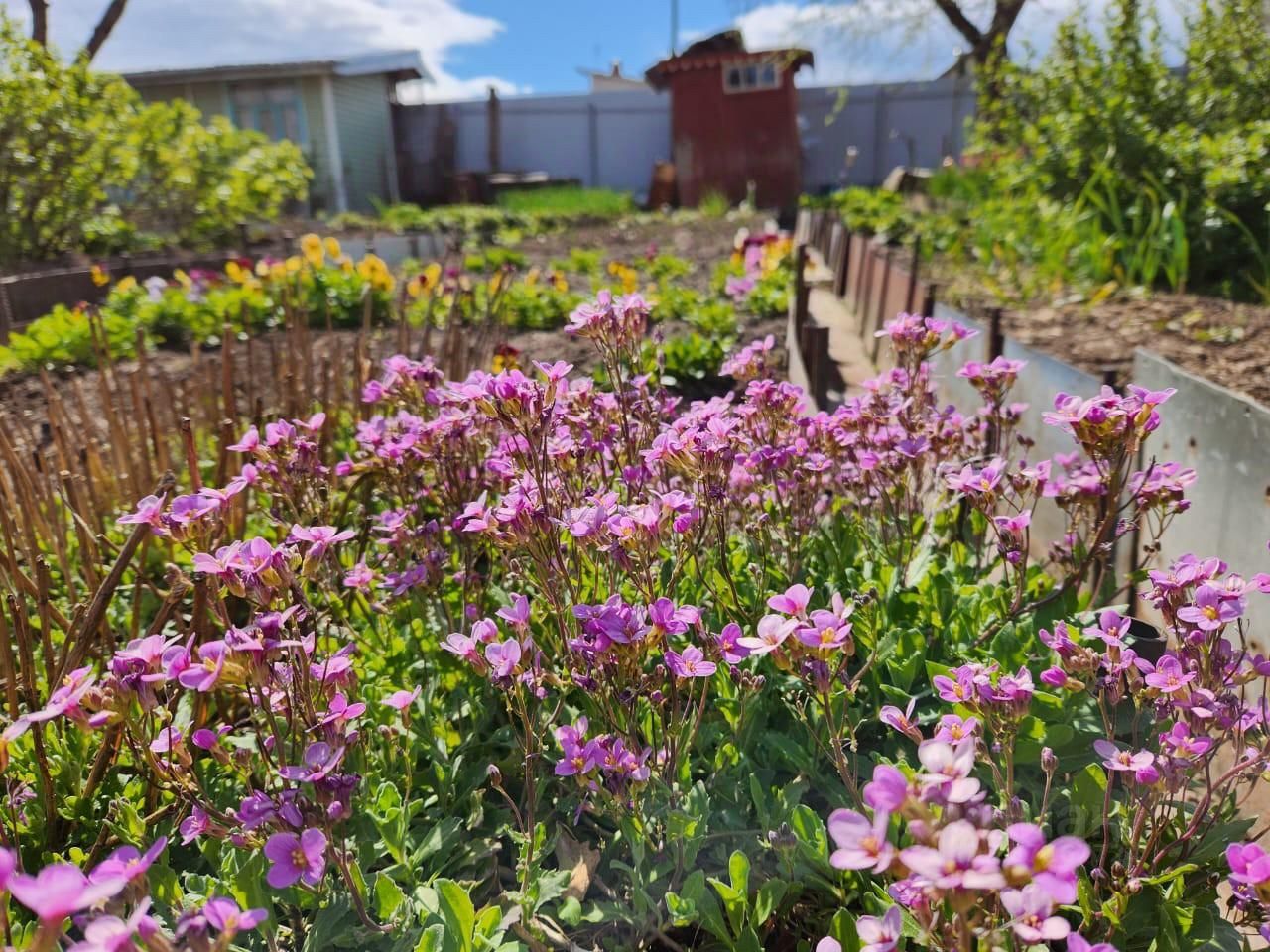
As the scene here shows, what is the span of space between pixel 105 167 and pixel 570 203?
8.88 metres

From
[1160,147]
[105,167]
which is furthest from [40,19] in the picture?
[1160,147]

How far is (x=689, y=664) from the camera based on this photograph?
154 centimetres

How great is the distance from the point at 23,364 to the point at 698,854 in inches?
247

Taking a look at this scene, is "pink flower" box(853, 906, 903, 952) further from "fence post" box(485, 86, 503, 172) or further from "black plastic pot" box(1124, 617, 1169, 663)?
"fence post" box(485, 86, 503, 172)

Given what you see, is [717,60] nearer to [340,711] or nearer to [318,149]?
[318,149]

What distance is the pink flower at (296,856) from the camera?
4.10ft

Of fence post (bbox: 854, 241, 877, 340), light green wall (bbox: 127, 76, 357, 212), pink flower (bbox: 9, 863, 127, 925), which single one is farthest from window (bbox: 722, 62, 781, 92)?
pink flower (bbox: 9, 863, 127, 925)

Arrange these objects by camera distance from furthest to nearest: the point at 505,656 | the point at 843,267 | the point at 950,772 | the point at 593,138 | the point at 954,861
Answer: the point at 593,138, the point at 843,267, the point at 505,656, the point at 950,772, the point at 954,861

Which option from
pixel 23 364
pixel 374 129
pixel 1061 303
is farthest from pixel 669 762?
pixel 374 129

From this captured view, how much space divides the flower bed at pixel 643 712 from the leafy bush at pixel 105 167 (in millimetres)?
9972

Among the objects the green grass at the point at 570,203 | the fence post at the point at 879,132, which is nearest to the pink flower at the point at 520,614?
the green grass at the point at 570,203

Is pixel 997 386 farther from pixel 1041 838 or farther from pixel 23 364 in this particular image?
pixel 23 364

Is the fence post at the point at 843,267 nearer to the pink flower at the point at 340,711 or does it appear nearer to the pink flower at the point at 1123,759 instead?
the pink flower at the point at 1123,759

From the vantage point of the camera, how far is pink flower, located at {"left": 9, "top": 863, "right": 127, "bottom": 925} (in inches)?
31.1
